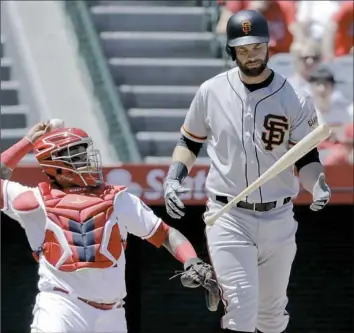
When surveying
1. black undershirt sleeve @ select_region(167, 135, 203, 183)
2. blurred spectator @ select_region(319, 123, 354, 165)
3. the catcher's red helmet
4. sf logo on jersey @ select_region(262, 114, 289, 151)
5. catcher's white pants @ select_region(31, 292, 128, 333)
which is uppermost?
the catcher's red helmet

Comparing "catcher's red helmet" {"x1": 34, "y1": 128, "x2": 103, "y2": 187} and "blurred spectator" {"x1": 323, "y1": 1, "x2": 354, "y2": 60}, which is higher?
"catcher's red helmet" {"x1": 34, "y1": 128, "x2": 103, "y2": 187}

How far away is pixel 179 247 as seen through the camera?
15.1 feet

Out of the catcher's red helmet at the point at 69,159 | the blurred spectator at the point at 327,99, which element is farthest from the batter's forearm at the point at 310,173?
the blurred spectator at the point at 327,99

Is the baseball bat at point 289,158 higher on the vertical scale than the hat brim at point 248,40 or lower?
lower

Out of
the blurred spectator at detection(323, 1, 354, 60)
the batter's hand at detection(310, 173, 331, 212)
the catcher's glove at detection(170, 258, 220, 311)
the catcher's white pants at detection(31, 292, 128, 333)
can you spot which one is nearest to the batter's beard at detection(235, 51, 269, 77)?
the batter's hand at detection(310, 173, 331, 212)

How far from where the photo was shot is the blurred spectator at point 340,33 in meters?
7.82

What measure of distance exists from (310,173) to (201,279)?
79 centimetres

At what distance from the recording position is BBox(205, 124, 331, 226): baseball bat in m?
4.52

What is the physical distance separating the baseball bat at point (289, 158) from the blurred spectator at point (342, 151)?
204cm

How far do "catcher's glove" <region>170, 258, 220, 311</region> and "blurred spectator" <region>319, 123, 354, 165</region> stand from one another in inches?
92.2

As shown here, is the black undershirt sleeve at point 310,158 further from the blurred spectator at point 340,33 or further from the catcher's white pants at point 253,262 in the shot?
the blurred spectator at point 340,33

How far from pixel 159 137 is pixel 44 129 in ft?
8.73

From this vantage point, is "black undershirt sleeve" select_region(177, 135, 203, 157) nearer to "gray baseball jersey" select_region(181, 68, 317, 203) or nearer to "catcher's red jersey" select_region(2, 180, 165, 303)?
"gray baseball jersey" select_region(181, 68, 317, 203)

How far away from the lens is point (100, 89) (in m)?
7.74
